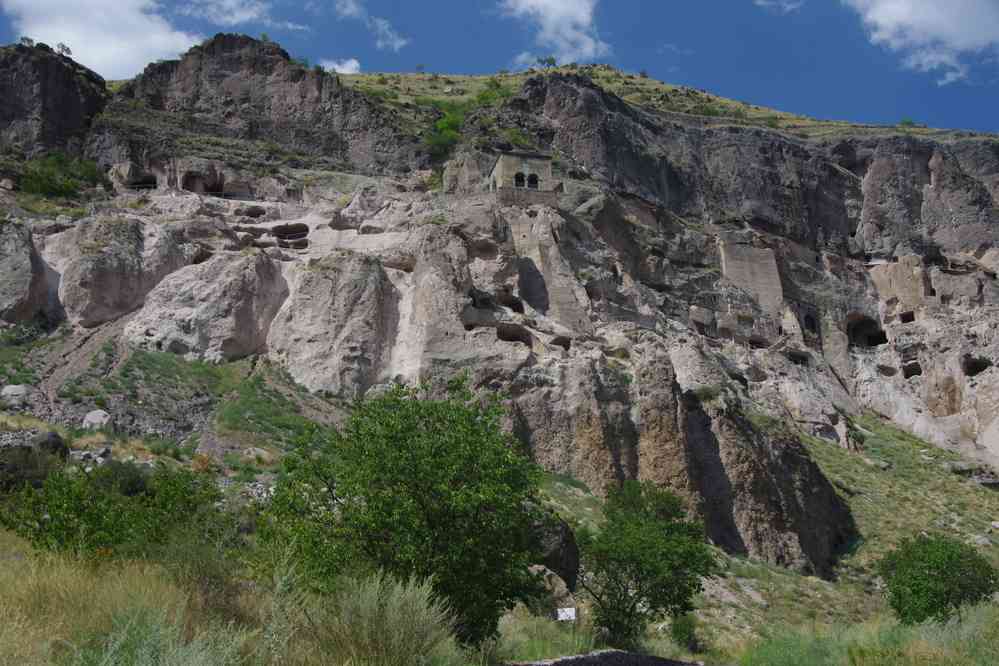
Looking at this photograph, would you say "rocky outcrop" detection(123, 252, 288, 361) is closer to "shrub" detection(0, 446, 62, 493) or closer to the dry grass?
"shrub" detection(0, 446, 62, 493)

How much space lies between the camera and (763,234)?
5597 cm

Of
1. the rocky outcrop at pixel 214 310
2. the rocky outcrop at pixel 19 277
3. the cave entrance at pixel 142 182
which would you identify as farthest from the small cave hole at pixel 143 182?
the rocky outcrop at pixel 214 310

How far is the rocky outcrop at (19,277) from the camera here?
30203 millimetres

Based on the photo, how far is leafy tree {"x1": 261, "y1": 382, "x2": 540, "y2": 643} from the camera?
12.4m

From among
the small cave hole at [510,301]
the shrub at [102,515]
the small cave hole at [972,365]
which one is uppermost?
the small cave hole at [510,301]

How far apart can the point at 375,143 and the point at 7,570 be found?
4744cm

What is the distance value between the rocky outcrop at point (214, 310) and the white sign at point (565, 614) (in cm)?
1601

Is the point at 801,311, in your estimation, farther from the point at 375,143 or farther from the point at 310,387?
the point at 310,387

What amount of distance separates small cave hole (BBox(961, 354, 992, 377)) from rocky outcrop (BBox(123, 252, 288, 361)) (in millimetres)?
31041

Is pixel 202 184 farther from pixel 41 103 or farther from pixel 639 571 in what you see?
pixel 639 571

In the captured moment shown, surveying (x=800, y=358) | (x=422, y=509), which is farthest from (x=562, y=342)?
(x=422, y=509)

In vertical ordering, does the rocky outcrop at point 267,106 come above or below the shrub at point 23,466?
above

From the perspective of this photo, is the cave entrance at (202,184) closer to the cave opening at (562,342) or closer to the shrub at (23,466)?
the cave opening at (562,342)

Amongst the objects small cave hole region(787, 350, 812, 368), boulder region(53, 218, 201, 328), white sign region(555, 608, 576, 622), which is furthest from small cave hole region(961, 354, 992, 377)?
boulder region(53, 218, 201, 328)
